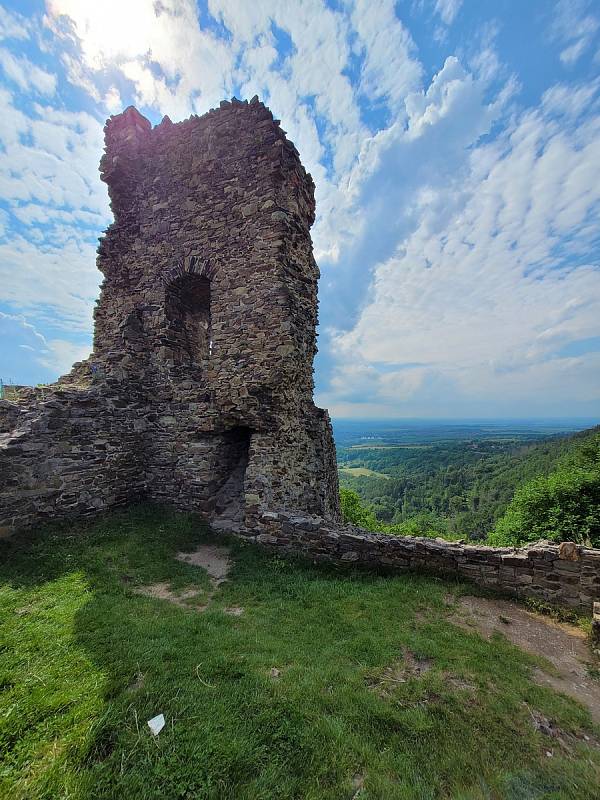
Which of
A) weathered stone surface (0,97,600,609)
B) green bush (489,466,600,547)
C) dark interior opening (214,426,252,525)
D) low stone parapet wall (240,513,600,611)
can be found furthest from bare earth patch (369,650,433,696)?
green bush (489,466,600,547)

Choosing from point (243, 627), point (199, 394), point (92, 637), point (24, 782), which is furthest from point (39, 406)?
point (24, 782)

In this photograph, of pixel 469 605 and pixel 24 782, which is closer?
pixel 24 782

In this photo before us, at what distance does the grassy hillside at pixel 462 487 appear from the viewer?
1767 inches

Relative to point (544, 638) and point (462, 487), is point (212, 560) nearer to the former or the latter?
point (544, 638)

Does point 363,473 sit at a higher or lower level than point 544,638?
lower

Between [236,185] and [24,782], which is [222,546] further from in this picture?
[236,185]

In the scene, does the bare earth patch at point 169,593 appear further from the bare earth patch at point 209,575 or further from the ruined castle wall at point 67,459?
the ruined castle wall at point 67,459

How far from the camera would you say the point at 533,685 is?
420cm

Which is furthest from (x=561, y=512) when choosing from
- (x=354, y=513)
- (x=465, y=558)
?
(x=354, y=513)

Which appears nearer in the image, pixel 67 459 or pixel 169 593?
pixel 169 593

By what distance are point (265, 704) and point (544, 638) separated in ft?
14.8

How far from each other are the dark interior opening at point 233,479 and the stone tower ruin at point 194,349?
0.12 ft

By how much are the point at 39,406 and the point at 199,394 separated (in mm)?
3857

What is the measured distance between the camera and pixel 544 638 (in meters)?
5.38
